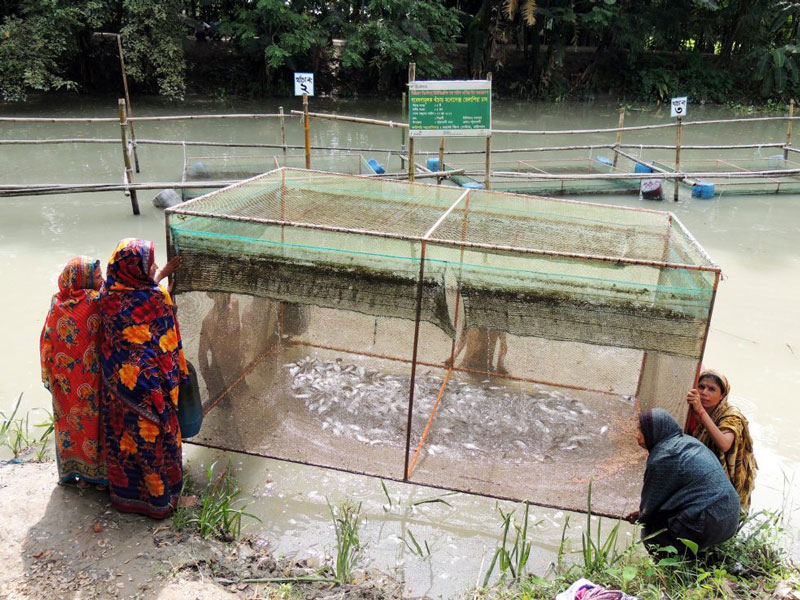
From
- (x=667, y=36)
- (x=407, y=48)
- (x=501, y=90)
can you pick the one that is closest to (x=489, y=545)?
(x=407, y=48)

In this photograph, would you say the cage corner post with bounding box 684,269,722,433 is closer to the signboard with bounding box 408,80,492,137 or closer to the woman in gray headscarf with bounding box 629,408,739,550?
the woman in gray headscarf with bounding box 629,408,739,550

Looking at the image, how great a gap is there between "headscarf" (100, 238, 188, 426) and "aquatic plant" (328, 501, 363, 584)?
105cm

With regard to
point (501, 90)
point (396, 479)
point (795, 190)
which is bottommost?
point (396, 479)

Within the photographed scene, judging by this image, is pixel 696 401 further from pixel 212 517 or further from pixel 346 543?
pixel 212 517

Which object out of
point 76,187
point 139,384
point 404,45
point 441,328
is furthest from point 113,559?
point 404,45

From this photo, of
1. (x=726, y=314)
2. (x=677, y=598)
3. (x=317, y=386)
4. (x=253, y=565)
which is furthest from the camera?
(x=726, y=314)

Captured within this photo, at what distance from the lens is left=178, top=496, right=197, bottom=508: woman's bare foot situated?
11.2ft

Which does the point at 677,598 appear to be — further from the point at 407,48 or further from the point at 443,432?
the point at 407,48

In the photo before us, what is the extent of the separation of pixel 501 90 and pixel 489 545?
21.2m

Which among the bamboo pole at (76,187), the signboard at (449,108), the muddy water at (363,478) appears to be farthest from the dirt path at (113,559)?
the bamboo pole at (76,187)

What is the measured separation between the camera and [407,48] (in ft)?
59.3

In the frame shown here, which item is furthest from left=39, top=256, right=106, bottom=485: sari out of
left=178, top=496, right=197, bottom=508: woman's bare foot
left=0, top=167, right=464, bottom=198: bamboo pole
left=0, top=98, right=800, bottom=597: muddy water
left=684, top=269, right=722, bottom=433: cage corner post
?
left=0, top=167, right=464, bottom=198: bamboo pole

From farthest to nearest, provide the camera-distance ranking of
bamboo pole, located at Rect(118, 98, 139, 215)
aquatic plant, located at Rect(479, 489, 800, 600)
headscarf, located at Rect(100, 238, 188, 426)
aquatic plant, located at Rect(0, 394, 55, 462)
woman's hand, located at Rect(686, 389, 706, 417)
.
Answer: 1. bamboo pole, located at Rect(118, 98, 139, 215)
2. aquatic plant, located at Rect(0, 394, 55, 462)
3. woman's hand, located at Rect(686, 389, 706, 417)
4. headscarf, located at Rect(100, 238, 188, 426)
5. aquatic plant, located at Rect(479, 489, 800, 600)

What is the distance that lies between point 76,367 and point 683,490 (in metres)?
2.95
